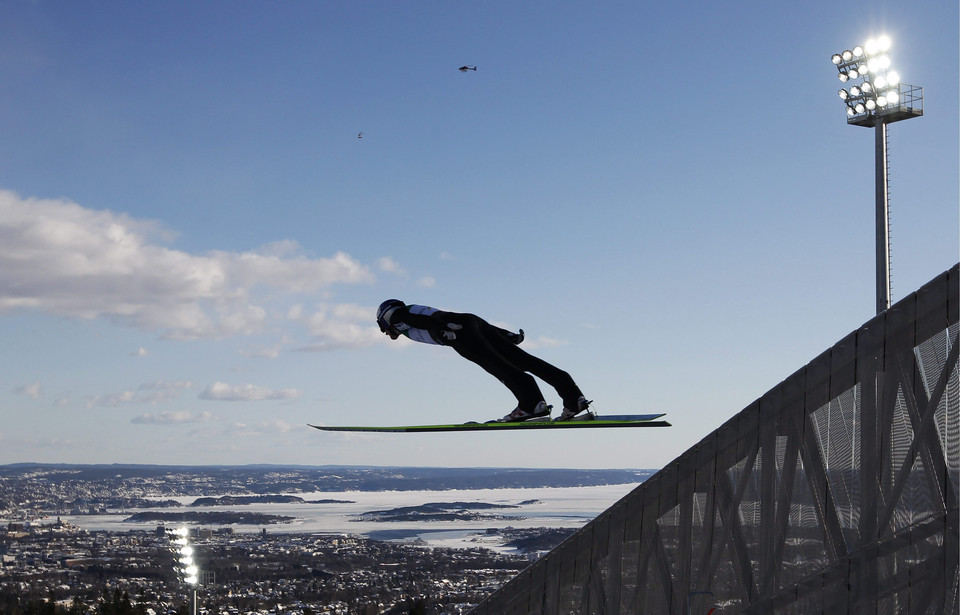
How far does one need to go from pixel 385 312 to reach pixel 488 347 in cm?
175

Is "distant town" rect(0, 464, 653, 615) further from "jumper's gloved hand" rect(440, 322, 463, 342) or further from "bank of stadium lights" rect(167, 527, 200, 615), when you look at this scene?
"jumper's gloved hand" rect(440, 322, 463, 342)

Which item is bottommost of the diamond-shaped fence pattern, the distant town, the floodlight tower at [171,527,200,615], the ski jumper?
the distant town

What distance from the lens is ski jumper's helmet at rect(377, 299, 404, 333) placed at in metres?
15.9

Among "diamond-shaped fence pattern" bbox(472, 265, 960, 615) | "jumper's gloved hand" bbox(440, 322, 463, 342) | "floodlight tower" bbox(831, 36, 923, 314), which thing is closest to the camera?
"jumper's gloved hand" bbox(440, 322, 463, 342)

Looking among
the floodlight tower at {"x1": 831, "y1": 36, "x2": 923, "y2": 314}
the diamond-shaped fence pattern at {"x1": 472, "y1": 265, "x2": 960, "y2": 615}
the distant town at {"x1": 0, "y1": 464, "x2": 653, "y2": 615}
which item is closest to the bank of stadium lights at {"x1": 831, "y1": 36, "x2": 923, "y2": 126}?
the floodlight tower at {"x1": 831, "y1": 36, "x2": 923, "y2": 314}

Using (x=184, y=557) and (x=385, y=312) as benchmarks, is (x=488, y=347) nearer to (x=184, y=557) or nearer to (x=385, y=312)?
(x=385, y=312)

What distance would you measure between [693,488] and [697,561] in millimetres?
1673

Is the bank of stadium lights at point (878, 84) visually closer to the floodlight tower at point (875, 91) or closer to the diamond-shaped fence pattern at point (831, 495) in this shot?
the floodlight tower at point (875, 91)

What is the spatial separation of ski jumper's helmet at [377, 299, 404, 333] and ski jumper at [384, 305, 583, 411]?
0.02m

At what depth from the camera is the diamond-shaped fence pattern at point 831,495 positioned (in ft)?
56.0

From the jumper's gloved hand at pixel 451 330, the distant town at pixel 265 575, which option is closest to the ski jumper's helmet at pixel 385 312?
the jumper's gloved hand at pixel 451 330

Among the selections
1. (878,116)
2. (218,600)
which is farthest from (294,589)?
(878,116)

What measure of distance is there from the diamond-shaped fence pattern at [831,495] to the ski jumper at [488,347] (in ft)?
19.8

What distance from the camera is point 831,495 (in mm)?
18969
